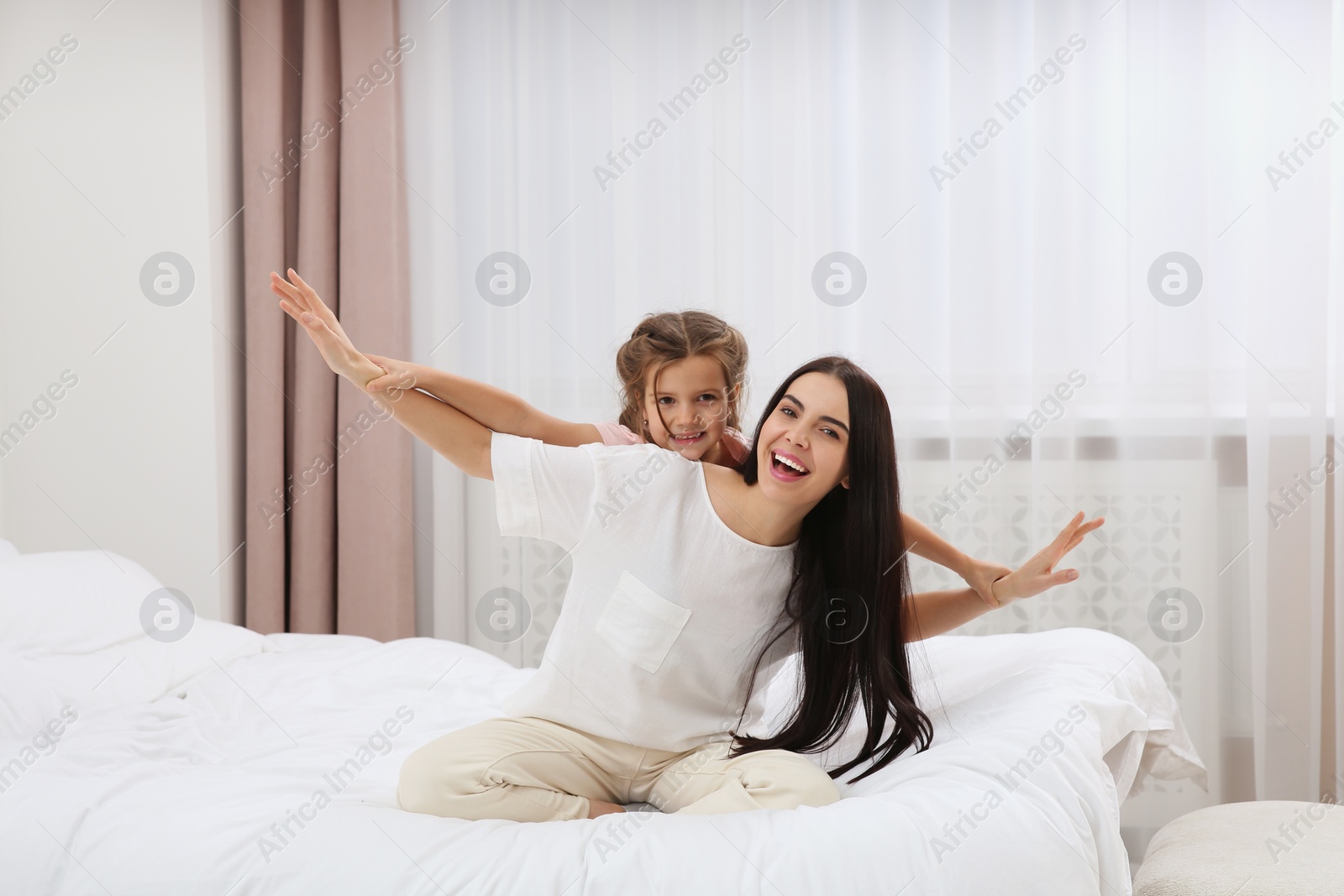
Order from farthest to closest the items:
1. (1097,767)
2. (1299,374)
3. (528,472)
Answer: (1299,374) → (528,472) → (1097,767)

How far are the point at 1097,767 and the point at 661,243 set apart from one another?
1.82m

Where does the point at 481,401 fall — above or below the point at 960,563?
above

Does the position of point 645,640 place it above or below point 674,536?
below

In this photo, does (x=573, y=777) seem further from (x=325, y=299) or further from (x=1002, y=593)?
(x=325, y=299)

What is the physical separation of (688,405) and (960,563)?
513 mm

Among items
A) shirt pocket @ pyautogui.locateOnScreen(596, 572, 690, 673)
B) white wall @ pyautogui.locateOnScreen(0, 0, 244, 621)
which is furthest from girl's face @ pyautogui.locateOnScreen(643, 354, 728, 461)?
white wall @ pyautogui.locateOnScreen(0, 0, 244, 621)

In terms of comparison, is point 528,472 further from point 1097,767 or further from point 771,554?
point 1097,767

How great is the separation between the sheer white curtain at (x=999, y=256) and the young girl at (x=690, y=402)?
2.98 ft

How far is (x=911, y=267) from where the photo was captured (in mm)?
2508

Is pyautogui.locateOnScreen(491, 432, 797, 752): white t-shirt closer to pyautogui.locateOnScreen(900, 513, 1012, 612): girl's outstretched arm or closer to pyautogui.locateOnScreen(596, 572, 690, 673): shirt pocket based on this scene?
pyautogui.locateOnScreen(596, 572, 690, 673): shirt pocket

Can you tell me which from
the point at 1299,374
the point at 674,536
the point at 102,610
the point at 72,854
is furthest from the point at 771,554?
the point at 1299,374

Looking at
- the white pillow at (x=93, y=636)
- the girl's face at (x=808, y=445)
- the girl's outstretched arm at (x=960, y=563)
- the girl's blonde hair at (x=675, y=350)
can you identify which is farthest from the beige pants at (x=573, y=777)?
the white pillow at (x=93, y=636)

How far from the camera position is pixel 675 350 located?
157 cm

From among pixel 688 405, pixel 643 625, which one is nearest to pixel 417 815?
pixel 643 625
